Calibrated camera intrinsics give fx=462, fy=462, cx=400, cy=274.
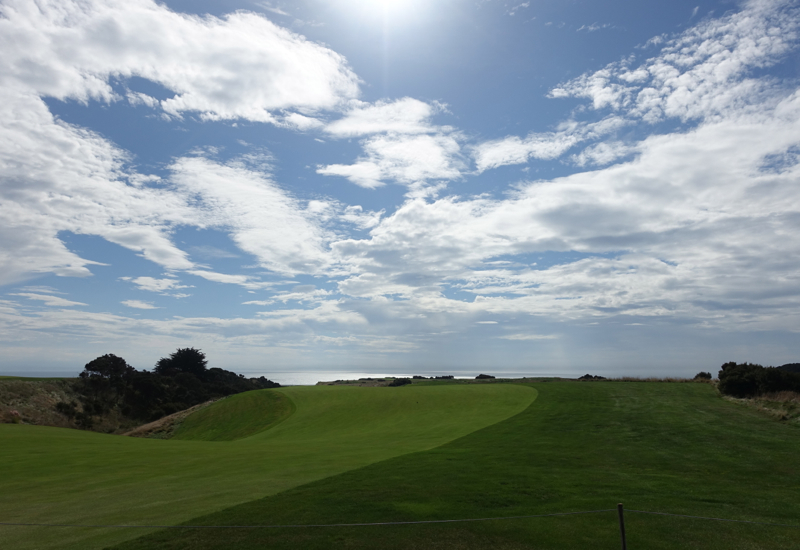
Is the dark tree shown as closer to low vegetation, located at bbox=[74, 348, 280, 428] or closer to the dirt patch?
low vegetation, located at bbox=[74, 348, 280, 428]

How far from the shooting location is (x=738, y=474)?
54.1 feet

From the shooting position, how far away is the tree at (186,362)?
8806 cm

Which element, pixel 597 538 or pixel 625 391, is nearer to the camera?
pixel 597 538

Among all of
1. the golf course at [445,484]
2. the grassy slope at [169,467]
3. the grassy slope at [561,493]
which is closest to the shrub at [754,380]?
the golf course at [445,484]

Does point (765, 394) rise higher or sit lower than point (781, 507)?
higher

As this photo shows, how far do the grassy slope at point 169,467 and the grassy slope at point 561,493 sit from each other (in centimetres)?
165

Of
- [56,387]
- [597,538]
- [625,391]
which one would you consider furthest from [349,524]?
[56,387]

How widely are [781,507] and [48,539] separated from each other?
18059 mm

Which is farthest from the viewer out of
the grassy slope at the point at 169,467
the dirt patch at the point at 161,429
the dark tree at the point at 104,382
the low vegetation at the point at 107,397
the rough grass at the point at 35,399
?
the dark tree at the point at 104,382

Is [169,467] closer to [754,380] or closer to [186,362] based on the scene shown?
[754,380]

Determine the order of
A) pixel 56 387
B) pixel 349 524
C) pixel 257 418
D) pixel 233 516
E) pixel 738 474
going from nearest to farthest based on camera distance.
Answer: pixel 349 524 < pixel 233 516 < pixel 738 474 < pixel 257 418 < pixel 56 387

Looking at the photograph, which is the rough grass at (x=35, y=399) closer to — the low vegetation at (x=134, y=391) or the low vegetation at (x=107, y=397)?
the low vegetation at (x=107, y=397)

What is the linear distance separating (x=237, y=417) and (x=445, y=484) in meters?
40.6

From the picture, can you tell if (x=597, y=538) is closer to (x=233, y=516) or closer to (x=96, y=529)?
(x=233, y=516)
